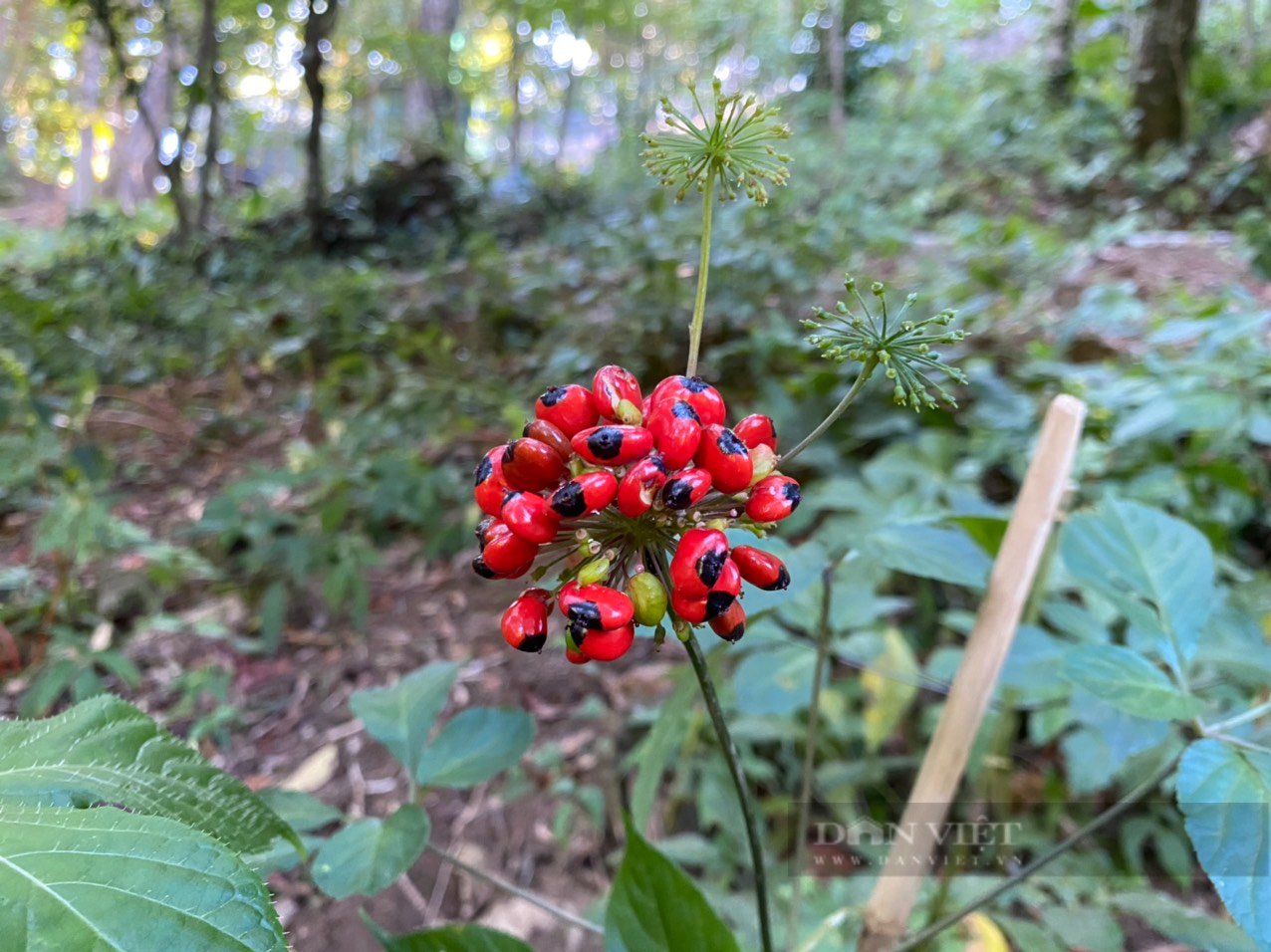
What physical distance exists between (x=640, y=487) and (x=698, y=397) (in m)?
0.11

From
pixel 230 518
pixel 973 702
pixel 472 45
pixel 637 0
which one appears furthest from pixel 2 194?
pixel 973 702

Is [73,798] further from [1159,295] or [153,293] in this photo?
[153,293]

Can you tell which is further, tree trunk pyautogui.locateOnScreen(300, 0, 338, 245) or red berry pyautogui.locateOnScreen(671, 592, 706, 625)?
tree trunk pyautogui.locateOnScreen(300, 0, 338, 245)

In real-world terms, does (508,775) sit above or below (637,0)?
below

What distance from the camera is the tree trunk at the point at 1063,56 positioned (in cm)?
759

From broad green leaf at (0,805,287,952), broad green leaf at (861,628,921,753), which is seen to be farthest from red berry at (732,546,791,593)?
broad green leaf at (861,628,921,753)

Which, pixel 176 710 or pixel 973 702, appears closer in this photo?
pixel 973 702

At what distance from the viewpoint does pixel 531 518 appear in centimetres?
52

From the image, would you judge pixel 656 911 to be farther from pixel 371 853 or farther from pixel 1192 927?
pixel 1192 927

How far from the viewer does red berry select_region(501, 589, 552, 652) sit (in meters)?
0.54

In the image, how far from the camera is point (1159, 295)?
3.36 metres

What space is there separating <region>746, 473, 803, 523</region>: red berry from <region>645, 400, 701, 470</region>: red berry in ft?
0.20

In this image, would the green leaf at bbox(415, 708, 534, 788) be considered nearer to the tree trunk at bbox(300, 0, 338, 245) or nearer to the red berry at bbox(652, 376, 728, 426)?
the red berry at bbox(652, 376, 728, 426)

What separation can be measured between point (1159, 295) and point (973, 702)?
333cm
